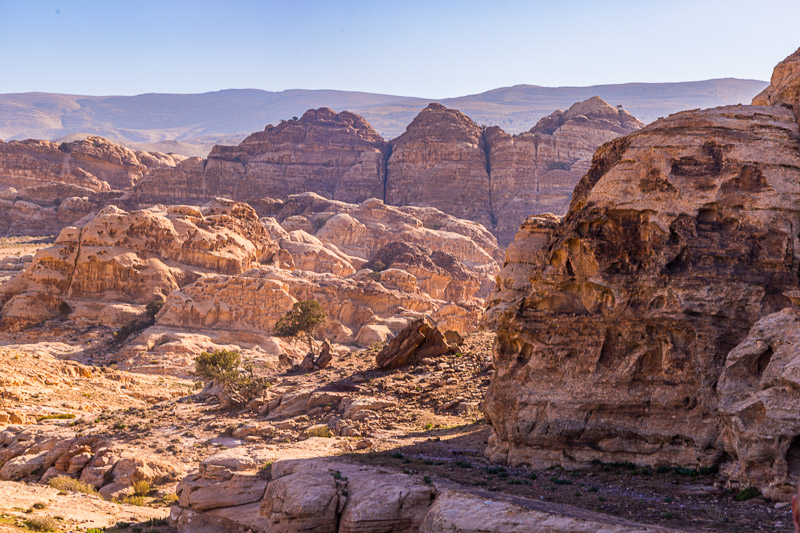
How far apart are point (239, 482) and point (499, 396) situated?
303 inches

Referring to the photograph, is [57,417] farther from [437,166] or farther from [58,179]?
[437,166]

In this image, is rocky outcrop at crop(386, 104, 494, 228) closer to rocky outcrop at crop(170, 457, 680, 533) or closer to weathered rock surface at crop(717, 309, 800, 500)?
rocky outcrop at crop(170, 457, 680, 533)

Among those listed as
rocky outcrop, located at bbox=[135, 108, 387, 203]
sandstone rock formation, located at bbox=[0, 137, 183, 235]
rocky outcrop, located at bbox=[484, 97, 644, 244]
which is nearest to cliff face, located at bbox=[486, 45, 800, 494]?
sandstone rock formation, located at bbox=[0, 137, 183, 235]

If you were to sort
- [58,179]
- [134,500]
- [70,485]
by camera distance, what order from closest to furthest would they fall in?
[134,500]
[70,485]
[58,179]

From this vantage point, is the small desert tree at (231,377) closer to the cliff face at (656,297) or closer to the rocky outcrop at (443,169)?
the cliff face at (656,297)

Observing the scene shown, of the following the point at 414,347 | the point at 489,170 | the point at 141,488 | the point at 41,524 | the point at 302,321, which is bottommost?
the point at 302,321

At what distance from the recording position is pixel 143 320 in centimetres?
6119

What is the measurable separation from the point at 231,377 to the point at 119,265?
31930 millimetres

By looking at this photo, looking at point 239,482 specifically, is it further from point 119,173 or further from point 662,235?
point 119,173

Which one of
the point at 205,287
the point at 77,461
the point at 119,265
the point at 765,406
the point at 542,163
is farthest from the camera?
the point at 542,163

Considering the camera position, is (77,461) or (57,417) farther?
(57,417)

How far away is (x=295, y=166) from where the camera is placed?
5773 inches

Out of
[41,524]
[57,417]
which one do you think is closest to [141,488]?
[41,524]

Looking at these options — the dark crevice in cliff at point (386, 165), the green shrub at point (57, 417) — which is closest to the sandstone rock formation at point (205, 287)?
the green shrub at point (57, 417)
